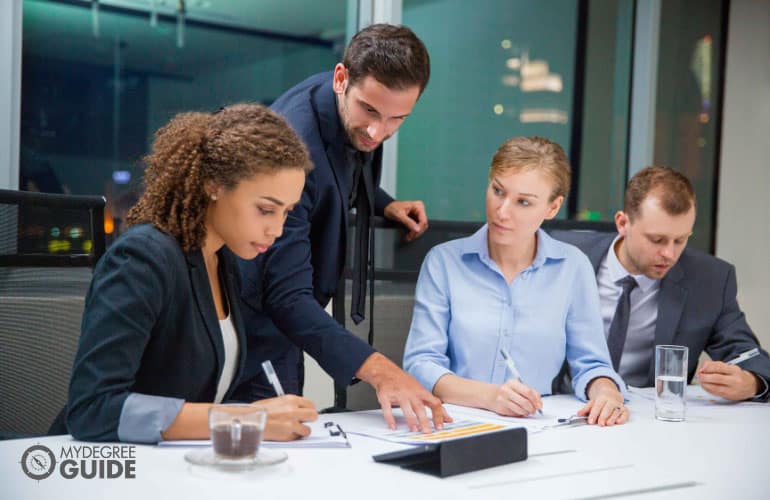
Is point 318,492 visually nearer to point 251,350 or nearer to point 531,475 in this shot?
point 531,475

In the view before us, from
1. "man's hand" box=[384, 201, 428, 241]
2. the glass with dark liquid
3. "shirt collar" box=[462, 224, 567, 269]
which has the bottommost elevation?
the glass with dark liquid

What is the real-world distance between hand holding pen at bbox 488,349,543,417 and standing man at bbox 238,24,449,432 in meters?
0.19

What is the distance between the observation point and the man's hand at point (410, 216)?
7.48 feet

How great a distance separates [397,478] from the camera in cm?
127

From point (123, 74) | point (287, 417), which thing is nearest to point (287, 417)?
point (287, 417)

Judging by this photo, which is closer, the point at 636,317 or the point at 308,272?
the point at 308,272

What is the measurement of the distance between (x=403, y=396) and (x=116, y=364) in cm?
54

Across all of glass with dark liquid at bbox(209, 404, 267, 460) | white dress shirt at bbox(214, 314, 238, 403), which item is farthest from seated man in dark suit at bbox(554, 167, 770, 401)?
Answer: glass with dark liquid at bbox(209, 404, 267, 460)

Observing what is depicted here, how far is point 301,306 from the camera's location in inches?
70.2

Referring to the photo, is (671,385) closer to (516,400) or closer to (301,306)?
(516,400)

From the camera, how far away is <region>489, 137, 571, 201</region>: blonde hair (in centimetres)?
213

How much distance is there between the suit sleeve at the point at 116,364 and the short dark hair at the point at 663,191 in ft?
5.34

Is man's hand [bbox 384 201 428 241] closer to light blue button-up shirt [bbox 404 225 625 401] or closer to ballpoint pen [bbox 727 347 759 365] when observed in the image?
light blue button-up shirt [bbox 404 225 625 401]

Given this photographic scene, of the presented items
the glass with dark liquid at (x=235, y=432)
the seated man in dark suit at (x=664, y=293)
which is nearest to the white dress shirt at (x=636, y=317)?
the seated man in dark suit at (x=664, y=293)
